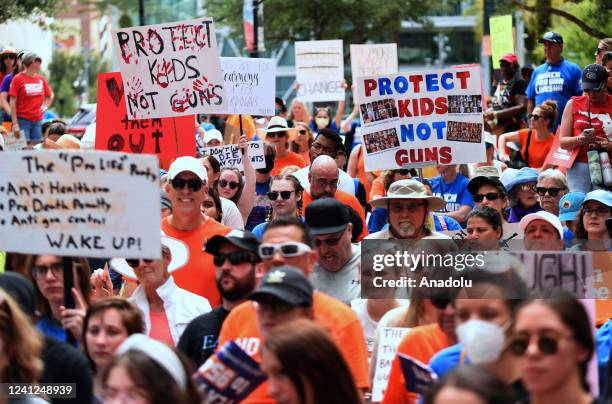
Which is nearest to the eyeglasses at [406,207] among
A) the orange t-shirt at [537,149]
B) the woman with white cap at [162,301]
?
the woman with white cap at [162,301]

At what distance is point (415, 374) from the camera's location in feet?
18.5

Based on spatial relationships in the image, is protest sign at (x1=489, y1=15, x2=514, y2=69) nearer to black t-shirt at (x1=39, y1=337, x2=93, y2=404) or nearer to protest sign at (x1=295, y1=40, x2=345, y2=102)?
protest sign at (x1=295, y1=40, x2=345, y2=102)

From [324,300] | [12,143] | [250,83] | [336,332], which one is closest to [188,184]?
[324,300]

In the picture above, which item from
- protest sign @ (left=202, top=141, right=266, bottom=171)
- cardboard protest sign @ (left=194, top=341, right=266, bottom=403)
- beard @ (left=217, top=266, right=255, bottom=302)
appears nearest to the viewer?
cardboard protest sign @ (left=194, top=341, right=266, bottom=403)

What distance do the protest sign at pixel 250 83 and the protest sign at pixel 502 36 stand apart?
6093 millimetres

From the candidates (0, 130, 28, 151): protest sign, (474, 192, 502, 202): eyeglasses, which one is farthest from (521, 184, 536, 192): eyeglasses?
(0, 130, 28, 151): protest sign

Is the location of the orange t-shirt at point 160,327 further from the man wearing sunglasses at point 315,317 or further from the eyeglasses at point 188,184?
the eyeglasses at point 188,184

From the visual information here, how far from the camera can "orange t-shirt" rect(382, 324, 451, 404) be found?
234 inches

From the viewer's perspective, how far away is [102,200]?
6.64 meters

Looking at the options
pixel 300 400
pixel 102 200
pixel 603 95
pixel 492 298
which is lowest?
pixel 300 400

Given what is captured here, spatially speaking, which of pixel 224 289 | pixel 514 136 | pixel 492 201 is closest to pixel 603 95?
pixel 492 201

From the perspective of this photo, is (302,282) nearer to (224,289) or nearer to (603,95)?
(224,289)

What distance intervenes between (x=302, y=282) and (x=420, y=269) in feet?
6.03

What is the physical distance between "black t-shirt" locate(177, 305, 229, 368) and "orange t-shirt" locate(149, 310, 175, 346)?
39 centimetres
